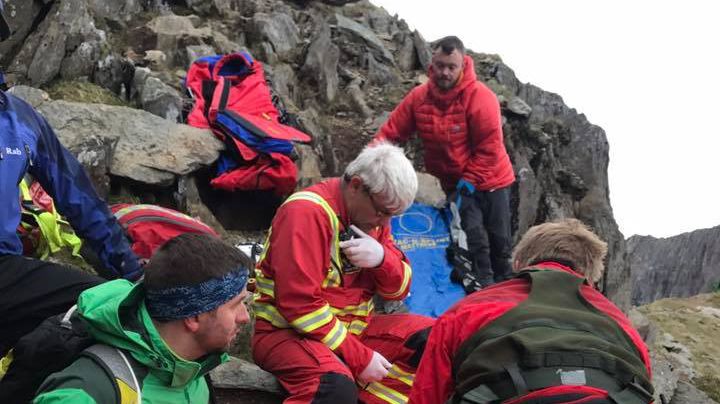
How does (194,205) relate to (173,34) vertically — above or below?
below

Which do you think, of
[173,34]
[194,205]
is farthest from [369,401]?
[173,34]

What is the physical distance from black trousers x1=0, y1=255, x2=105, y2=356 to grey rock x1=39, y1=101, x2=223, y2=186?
3615mm

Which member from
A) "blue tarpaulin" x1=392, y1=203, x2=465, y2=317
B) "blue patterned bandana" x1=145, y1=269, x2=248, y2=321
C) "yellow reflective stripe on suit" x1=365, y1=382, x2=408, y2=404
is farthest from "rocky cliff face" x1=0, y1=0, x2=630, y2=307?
"blue patterned bandana" x1=145, y1=269, x2=248, y2=321

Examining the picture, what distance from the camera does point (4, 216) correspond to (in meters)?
3.92

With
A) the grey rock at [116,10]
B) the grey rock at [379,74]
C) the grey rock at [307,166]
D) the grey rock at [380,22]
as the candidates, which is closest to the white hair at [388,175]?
the grey rock at [307,166]

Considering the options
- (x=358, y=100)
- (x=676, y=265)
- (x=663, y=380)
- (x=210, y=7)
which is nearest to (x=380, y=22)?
(x=210, y=7)

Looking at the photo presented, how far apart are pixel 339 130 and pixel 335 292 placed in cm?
939

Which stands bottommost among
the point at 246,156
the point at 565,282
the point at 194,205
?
the point at 194,205

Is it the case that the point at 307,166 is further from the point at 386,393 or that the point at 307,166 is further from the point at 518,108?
the point at 518,108

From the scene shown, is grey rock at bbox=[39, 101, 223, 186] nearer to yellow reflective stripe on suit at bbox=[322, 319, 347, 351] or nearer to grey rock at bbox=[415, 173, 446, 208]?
grey rock at bbox=[415, 173, 446, 208]

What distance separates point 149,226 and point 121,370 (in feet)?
11.0

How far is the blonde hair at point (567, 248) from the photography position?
353cm

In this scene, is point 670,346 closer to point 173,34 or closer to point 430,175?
point 430,175

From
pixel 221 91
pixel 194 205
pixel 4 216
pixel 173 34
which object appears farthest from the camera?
pixel 173 34
